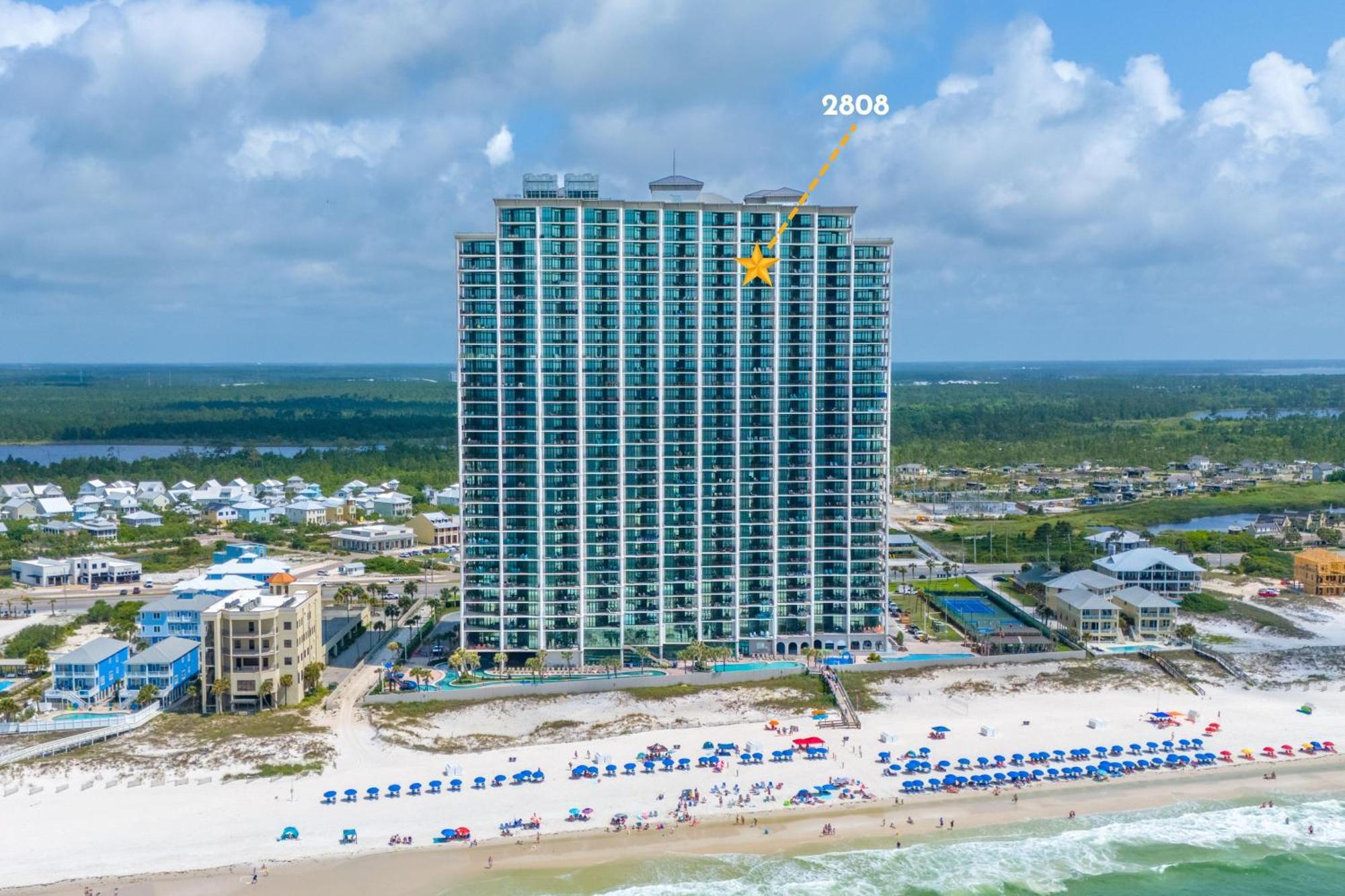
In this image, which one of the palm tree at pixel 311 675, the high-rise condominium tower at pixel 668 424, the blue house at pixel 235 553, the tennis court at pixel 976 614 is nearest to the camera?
the palm tree at pixel 311 675

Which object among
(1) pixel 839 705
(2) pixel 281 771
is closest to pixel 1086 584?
(1) pixel 839 705

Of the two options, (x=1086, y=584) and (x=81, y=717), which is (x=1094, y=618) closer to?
(x=1086, y=584)

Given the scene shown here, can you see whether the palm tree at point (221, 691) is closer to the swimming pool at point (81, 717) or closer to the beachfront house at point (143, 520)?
the swimming pool at point (81, 717)

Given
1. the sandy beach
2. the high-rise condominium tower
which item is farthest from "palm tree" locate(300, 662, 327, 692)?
the high-rise condominium tower

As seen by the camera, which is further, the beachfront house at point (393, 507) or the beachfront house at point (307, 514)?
the beachfront house at point (393, 507)

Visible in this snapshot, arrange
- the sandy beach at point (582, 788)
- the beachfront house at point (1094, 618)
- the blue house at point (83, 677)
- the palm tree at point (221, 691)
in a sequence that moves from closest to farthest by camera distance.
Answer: the sandy beach at point (582, 788) < the palm tree at point (221, 691) < the blue house at point (83, 677) < the beachfront house at point (1094, 618)

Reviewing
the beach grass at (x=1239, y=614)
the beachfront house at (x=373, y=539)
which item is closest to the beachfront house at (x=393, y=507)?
the beachfront house at (x=373, y=539)
